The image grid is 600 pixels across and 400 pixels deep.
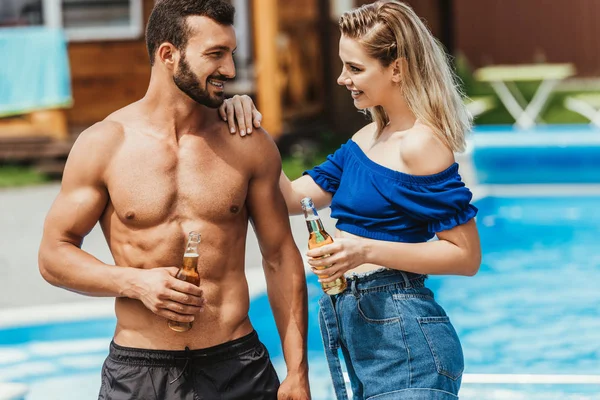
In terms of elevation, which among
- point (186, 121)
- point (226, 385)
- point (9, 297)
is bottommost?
point (9, 297)

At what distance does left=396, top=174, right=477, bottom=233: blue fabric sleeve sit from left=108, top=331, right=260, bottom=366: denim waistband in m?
0.65

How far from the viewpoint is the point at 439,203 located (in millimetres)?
2898

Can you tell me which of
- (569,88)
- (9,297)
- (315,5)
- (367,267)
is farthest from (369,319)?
(569,88)

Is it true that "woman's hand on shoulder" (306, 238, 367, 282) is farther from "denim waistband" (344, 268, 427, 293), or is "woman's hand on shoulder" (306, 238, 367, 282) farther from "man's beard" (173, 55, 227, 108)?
"man's beard" (173, 55, 227, 108)

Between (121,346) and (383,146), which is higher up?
(383,146)

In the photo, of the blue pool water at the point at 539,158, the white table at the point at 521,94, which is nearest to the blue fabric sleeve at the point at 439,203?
the blue pool water at the point at 539,158

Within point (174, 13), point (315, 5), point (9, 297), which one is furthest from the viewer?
point (315, 5)

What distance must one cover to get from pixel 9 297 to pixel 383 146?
16.0 feet

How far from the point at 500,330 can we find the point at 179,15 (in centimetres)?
527

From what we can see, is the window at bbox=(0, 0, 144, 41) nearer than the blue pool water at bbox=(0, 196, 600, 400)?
No

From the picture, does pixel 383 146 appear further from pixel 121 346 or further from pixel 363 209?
pixel 121 346

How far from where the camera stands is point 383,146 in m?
3.05

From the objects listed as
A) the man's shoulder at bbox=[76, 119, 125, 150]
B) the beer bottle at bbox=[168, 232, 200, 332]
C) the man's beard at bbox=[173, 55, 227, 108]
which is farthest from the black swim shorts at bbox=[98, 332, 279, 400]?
the man's beard at bbox=[173, 55, 227, 108]

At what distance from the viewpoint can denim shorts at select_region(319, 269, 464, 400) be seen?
2.91m
